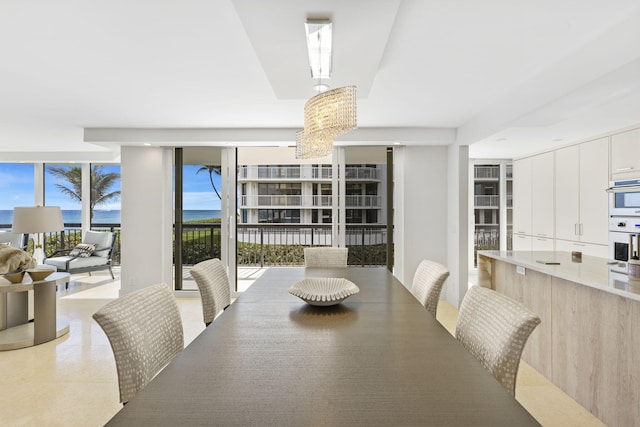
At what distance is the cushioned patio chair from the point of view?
550 centimetres

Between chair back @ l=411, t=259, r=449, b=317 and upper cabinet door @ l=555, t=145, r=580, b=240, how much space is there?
316 cm

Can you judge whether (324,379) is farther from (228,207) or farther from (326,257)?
(228,207)

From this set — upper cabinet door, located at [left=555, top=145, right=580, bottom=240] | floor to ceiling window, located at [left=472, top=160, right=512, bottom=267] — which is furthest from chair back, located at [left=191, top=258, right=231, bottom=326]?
floor to ceiling window, located at [left=472, top=160, right=512, bottom=267]

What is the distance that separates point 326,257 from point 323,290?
1473 mm

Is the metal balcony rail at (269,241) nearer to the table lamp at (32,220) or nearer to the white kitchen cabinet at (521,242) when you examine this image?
the table lamp at (32,220)

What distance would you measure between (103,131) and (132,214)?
118 cm

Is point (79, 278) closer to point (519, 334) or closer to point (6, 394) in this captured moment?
point (6, 394)

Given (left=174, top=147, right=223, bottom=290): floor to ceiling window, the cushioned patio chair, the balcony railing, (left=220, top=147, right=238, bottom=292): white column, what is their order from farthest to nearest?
the balcony railing
the cushioned patio chair
(left=174, top=147, right=223, bottom=290): floor to ceiling window
(left=220, top=147, right=238, bottom=292): white column

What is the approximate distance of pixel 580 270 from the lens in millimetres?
2516

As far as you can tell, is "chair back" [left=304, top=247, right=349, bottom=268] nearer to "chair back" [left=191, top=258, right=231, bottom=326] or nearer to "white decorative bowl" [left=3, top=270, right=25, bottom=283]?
"chair back" [left=191, top=258, right=231, bottom=326]

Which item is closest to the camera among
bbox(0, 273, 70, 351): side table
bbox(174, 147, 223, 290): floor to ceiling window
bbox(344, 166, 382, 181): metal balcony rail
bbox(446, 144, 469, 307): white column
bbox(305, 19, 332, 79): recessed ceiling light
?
bbox(305, 19, 332, 79): recessed ceiling light

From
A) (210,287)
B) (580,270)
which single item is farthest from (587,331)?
(210,287)

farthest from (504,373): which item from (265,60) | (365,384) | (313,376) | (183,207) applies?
(183,207)

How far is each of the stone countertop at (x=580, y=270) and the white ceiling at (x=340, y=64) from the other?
129cm
